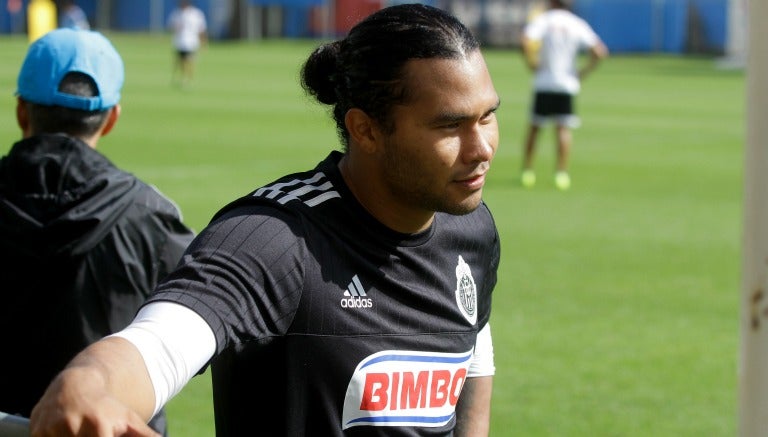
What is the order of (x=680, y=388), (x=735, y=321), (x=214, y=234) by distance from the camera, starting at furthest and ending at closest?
(x=735, y=321) → (x=680, y=388) → (x=214, y=234)

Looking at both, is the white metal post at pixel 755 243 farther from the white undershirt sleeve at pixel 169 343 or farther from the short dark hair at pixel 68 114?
the short dark hair at pixel 68 114

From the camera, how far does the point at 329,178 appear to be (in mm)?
2959

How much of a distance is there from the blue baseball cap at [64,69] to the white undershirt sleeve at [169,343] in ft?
5.68

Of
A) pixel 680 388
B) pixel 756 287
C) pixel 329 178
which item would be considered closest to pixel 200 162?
pixel 680 388

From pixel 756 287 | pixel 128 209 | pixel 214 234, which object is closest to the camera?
pixel 756 287

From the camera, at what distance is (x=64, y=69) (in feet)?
12.8

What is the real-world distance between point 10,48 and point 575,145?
3179 cm

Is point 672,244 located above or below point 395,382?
below

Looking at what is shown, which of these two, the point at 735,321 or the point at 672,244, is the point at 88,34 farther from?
the point at 672,244

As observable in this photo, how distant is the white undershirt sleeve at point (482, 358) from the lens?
10.8ft

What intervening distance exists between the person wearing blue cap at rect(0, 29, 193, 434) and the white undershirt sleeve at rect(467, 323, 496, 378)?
0.94 meters

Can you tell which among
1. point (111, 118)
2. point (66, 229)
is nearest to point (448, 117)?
point (66, 229)

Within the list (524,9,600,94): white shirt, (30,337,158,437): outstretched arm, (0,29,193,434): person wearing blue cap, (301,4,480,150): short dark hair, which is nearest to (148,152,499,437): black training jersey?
(301,4,480,150): short dark hair

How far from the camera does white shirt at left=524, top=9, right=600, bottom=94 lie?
674 inches
